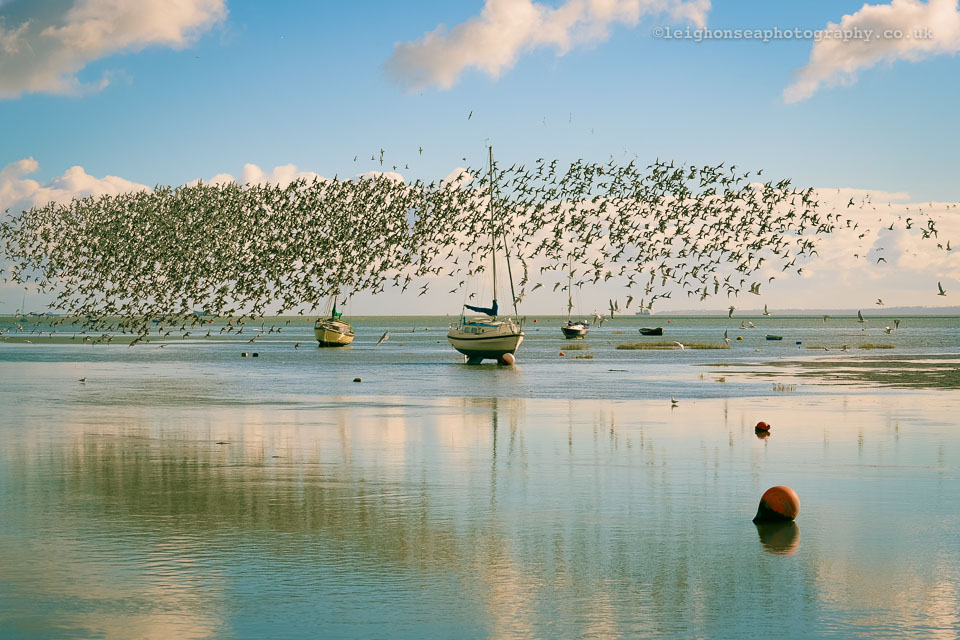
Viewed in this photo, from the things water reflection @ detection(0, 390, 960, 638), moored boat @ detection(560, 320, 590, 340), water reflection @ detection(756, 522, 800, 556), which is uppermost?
moored boat @ detection(560, 320, 590, 340)

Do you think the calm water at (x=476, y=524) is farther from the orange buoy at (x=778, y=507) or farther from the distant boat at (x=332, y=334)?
the distant boat at (x=332, y=334)

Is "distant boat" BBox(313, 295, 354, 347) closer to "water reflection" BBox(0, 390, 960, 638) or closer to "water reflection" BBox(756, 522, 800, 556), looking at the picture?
"water reflection" BBox(0, 390, 960, 638)

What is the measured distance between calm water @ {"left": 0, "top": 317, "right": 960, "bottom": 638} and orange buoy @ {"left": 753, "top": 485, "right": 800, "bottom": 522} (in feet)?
0.81

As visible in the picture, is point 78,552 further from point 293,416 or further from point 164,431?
point 293,416

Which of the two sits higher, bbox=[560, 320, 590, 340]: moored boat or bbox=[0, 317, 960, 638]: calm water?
bbox=[560, 320, 590, 340]: moored boat

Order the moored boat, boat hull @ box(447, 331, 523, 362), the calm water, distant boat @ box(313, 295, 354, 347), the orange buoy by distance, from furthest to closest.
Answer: the moored boat < distant boat @ box(313, 295, 354, 347) < boat hull @ box(447, 331, 523, 362) < the orange buoy < the calm water

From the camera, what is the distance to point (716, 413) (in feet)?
124

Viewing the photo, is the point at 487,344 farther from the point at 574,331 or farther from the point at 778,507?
the point at 574,331

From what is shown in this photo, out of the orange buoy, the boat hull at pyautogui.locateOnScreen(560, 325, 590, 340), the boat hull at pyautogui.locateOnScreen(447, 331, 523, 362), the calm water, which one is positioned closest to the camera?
the calm water

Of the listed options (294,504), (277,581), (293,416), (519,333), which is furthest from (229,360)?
(277,581)

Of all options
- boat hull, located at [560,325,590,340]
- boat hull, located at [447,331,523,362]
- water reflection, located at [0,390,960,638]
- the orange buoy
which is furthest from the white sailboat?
boat hull, located at [560,325,590,340]

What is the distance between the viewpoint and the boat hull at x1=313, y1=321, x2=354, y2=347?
119 meters

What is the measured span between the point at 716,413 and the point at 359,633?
93.0 feet

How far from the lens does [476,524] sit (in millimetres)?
17281
